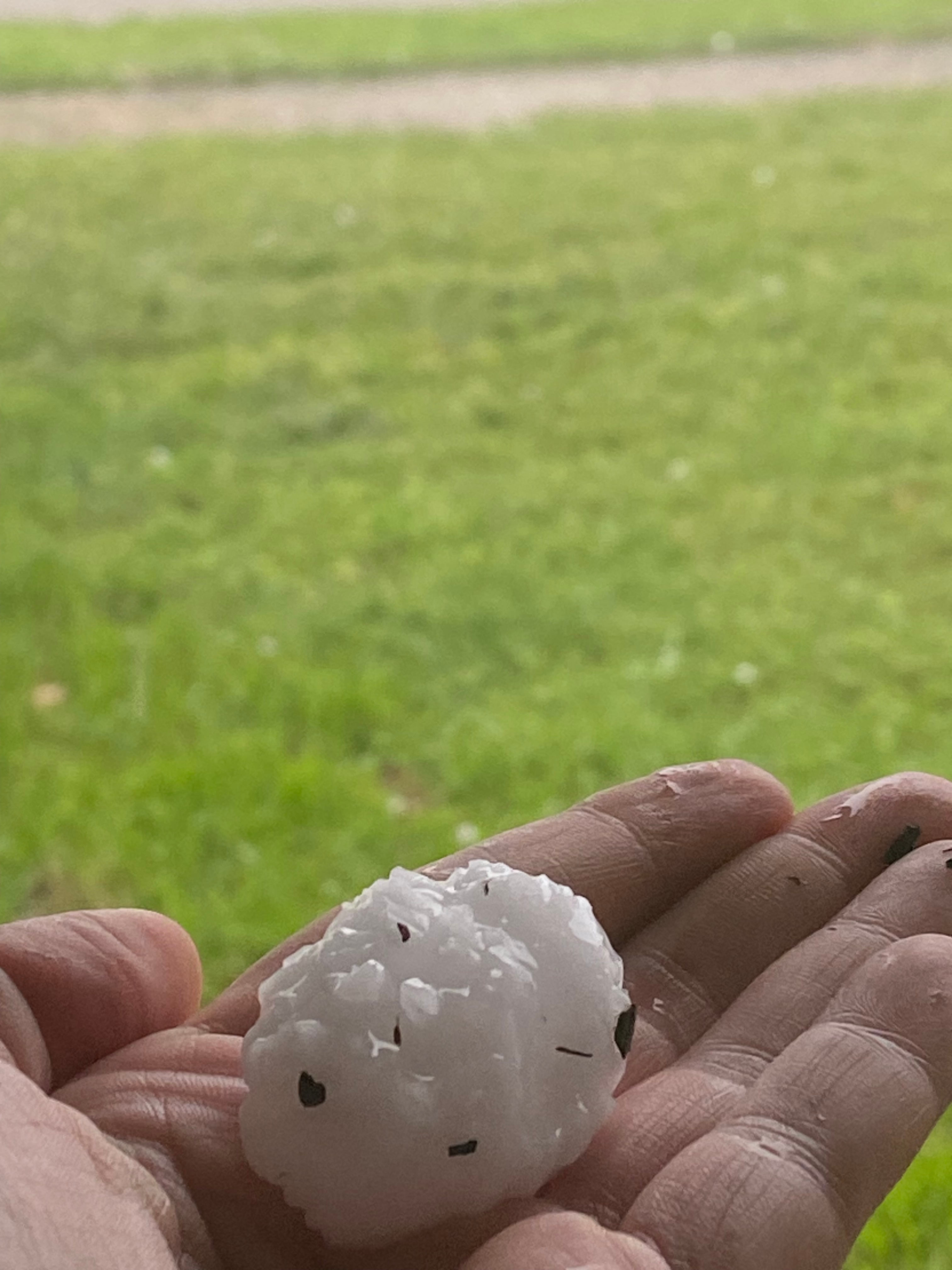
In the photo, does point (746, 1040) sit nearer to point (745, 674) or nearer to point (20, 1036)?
point (20, 1036)

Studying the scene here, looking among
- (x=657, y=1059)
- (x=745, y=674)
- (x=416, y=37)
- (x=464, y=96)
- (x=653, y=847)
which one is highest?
(x=416, y=37)

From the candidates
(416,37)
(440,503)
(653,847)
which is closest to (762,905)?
(653,847)

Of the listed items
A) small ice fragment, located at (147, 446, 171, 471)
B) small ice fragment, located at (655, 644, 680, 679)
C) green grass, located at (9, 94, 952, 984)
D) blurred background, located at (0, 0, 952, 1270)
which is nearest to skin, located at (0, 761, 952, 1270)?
blurred background, located at (0, 0, 952, 1270)

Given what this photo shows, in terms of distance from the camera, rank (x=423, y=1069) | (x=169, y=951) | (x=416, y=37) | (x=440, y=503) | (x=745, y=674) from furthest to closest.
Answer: (x=416, y=37), (x=440, y=503), (x=745, y=674), (x=169, y=951), (x=423, y=1069)

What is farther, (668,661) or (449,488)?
(449,488)

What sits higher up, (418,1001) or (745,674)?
(418,1001)

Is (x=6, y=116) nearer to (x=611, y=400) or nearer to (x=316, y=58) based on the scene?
(x=316, y=58)
